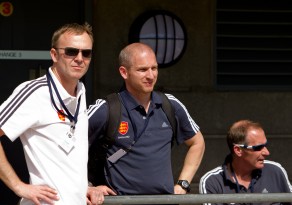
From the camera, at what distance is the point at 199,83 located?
7441mm

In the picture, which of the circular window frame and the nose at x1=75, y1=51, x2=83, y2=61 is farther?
the circular window frame

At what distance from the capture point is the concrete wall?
7223 millimetres

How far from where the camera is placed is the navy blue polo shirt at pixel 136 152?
4086mm

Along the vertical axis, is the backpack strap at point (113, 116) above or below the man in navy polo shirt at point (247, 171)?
above

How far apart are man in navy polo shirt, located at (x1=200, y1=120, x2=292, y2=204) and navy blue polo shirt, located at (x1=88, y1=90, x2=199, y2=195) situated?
655mm

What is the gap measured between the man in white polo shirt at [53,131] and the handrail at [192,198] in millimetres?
203

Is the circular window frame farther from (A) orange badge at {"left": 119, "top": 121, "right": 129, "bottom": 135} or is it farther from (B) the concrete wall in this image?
(A) orange badge at {"left": 119, "top": 121, "right": 129, "bottom": 135}

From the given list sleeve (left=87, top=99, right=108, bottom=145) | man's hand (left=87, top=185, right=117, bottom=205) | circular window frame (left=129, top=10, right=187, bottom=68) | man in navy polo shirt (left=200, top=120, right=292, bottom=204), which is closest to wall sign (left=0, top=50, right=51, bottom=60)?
circular window frame (left=129, top=10, right=187, bottom=68)

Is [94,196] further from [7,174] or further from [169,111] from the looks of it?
[169,111]

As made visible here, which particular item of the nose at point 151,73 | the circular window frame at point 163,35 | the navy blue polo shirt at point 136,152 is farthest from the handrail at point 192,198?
the circular window frame at point 163,35

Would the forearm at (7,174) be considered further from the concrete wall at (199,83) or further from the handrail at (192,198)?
the concrete wall at (199,83)

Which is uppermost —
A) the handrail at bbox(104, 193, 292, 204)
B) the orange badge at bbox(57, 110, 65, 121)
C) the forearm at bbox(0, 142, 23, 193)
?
the orange badge at bbox(57, 110, 65, 121)

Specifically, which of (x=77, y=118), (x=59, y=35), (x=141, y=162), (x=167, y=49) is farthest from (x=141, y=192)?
(x=167, y=49)

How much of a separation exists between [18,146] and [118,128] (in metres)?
3.15
